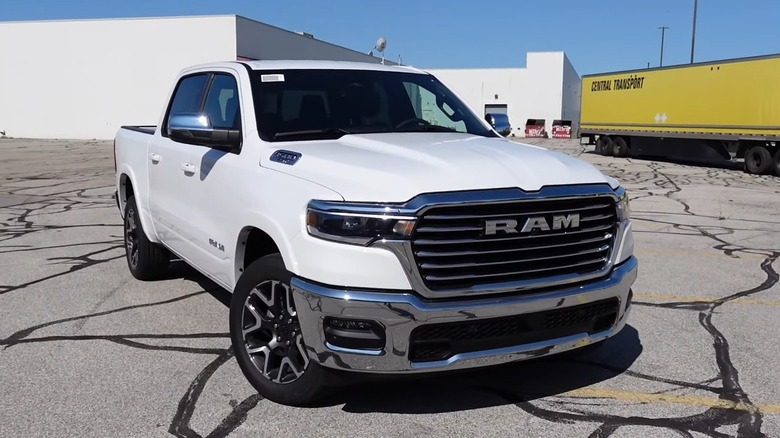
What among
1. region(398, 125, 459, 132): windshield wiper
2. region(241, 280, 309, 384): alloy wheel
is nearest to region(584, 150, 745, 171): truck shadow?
region(398, 125, 459, 132): windshield wiper

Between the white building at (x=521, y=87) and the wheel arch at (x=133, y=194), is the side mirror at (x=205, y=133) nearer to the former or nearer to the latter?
the wheel arch at (x=133, y=194)

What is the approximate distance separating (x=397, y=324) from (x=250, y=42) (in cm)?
3732

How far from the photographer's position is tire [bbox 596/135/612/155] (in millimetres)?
29647

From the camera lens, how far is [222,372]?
419 centimetres

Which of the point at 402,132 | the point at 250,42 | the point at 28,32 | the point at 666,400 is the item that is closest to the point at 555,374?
the point at 666,400

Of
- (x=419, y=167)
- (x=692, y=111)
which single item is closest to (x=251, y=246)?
(x=419, y=167)

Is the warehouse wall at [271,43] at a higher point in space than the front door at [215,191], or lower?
higher

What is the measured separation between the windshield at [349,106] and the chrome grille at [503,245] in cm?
141

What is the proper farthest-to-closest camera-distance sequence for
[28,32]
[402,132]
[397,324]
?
1. [28,32]
2. [402,132]
3. [397,324]

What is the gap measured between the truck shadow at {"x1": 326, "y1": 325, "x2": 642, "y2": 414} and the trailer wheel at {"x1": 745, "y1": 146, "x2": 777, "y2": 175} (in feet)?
63.0

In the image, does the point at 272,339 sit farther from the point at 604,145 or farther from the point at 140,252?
the point at 604,145

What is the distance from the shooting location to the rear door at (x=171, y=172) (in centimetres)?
512

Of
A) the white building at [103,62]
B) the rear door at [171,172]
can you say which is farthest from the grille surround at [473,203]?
the white building at [103,62]

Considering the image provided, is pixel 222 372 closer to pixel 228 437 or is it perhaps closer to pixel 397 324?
pixel 228 437
